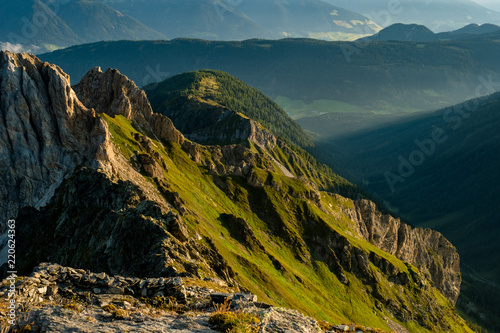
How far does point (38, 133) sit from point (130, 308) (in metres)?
73.2

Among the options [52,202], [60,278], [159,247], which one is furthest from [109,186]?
[60,278]

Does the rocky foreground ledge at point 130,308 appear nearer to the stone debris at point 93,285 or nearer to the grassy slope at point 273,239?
the stone debris at point 93,285

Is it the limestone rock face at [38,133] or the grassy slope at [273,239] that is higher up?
the limestone rock face at [38,133]

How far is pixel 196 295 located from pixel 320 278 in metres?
108

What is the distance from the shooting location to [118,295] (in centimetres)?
2970

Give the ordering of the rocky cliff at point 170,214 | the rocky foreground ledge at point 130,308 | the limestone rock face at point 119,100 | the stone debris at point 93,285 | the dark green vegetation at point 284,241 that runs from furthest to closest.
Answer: the limestone rock face at point 119,100, the dark green vegetation at point 284,241, the rocky cliff at point 170,214, the stone debris at point 93,285, the rocky foreground ledge at point 130,308

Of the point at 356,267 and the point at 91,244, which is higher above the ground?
the point at 91,244

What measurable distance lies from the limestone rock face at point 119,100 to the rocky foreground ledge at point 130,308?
119755 mm

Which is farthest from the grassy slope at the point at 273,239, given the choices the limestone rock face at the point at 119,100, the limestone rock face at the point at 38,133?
the limestone rock face at the point at 38,133

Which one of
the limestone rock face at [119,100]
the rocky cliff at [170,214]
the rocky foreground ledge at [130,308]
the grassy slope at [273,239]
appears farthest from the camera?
the limestone rock face at [119,100]

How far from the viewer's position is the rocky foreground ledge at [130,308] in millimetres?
24859

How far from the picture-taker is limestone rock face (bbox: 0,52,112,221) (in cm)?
8406

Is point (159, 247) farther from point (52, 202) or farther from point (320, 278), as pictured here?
point (320, 278)

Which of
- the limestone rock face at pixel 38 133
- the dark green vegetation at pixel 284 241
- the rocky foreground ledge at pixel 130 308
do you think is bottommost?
the dark green vegetation at pixel 284 241
